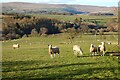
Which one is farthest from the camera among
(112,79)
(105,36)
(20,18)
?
(20,18)

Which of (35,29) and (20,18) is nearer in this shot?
(35,29)

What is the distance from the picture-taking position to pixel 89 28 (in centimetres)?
13800

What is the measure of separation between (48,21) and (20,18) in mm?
13254

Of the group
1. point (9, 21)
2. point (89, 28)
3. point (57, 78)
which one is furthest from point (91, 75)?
point (89, 28)

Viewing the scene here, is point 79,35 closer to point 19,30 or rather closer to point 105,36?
point 105,36

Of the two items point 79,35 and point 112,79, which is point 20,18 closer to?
point 79,35

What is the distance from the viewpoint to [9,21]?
405 ft

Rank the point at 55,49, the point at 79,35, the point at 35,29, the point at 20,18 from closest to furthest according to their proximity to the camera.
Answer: the point at 55,49 < the point at 79,35 < the point at 35,29 < the point at 20,18

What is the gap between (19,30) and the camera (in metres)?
125

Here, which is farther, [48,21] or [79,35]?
[48,21]

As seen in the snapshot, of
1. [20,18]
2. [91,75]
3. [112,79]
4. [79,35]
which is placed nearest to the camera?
[112,79]

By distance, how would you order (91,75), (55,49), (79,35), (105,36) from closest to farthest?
(91,75), (55,49), (105,36), (79,35)

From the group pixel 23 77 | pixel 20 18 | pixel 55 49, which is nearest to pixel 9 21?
pixel 20 18

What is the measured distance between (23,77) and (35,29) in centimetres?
11228
